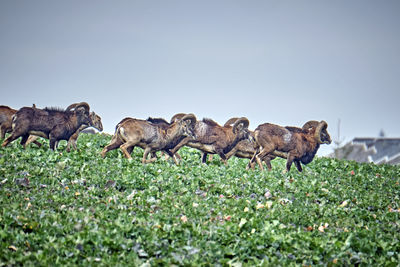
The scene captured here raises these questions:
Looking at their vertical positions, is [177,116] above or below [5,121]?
above

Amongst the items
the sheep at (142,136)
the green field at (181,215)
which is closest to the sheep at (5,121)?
the green field at (181,215)

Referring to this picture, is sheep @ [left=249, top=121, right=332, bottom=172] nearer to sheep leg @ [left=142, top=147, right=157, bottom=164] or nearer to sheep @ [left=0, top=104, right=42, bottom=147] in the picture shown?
sheep leg @ [left=142, top=147, right=157, bottom=164]

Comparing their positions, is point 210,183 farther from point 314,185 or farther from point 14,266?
point 14,266

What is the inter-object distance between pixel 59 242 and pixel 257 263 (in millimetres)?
3600

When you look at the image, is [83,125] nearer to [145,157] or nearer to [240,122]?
[145,157]

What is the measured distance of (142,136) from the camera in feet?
61.1

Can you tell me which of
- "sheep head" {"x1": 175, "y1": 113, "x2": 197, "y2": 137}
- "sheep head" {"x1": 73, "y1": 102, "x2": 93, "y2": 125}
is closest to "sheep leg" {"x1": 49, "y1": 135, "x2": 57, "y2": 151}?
"sheep head" {"x1": 73, "y1": 102, "x2": 93, "y2": 125}

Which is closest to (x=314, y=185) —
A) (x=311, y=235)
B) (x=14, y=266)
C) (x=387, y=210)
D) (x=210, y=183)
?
(x=387, y=210)

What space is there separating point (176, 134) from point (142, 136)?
1.43 meters

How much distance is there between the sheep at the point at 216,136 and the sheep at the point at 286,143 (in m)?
0.92

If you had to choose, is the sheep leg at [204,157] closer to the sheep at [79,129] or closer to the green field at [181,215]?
the green field at [181,215]

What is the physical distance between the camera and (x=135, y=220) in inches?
424

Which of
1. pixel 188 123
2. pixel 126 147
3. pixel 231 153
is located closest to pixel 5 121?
pixel 126 147

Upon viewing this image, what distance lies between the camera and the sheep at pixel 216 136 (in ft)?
66.6
